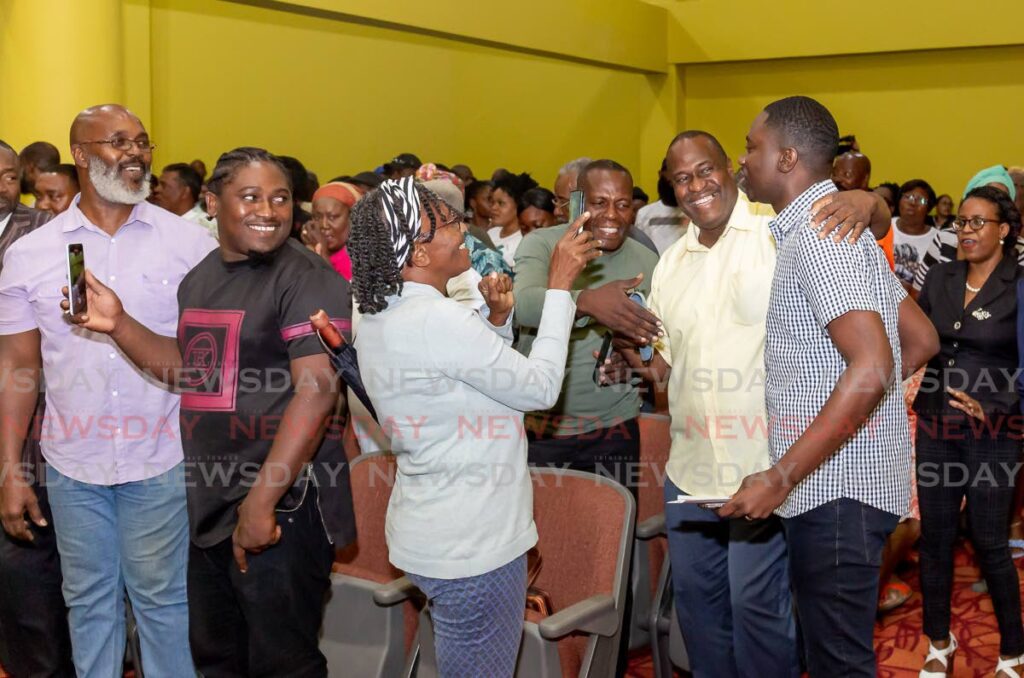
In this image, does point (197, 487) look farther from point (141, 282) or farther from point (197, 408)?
point (141, 282)

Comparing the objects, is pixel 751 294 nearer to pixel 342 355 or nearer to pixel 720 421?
pixel 720 421

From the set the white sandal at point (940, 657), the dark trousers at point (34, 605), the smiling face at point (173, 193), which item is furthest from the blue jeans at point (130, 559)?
the smiling face at point (173, 193)

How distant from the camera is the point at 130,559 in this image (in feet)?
9.50

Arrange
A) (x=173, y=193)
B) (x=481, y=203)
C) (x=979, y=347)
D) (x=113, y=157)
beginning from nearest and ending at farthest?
(x=113, y=157) < (x=979, y=347) < (x=173, y=193) < (x=481, y=203)

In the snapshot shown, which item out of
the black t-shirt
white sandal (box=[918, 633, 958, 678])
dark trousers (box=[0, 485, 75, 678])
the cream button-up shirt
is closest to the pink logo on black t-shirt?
the black t-shirt

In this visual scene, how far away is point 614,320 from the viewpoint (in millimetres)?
2867

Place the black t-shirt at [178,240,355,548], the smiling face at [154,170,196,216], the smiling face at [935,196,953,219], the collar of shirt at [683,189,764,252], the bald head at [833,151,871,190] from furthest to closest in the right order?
the smiling face at [935,196,953,219] < the smiling face at [154,170,196,216] < the bald head at [833,151,871,190] < the collar of shirt at [683,189,764,252] < the black t-shirt at [178,240,355,548]

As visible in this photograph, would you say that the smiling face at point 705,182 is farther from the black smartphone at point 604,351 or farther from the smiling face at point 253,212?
the smiling face at point 253,212

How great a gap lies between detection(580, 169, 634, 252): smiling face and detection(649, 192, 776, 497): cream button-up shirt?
49 cm

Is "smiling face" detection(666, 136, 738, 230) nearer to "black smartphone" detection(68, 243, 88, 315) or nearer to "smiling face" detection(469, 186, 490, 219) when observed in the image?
"black smartphone" detection(68, 243, 88, 315)

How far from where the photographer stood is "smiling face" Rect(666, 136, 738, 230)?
2789mm

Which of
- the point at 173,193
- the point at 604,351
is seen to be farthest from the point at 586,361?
the point at 173,193

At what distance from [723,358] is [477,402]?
763 millimetres

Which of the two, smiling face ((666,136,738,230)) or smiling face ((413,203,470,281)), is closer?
smiling face ((413,203,470,281))
